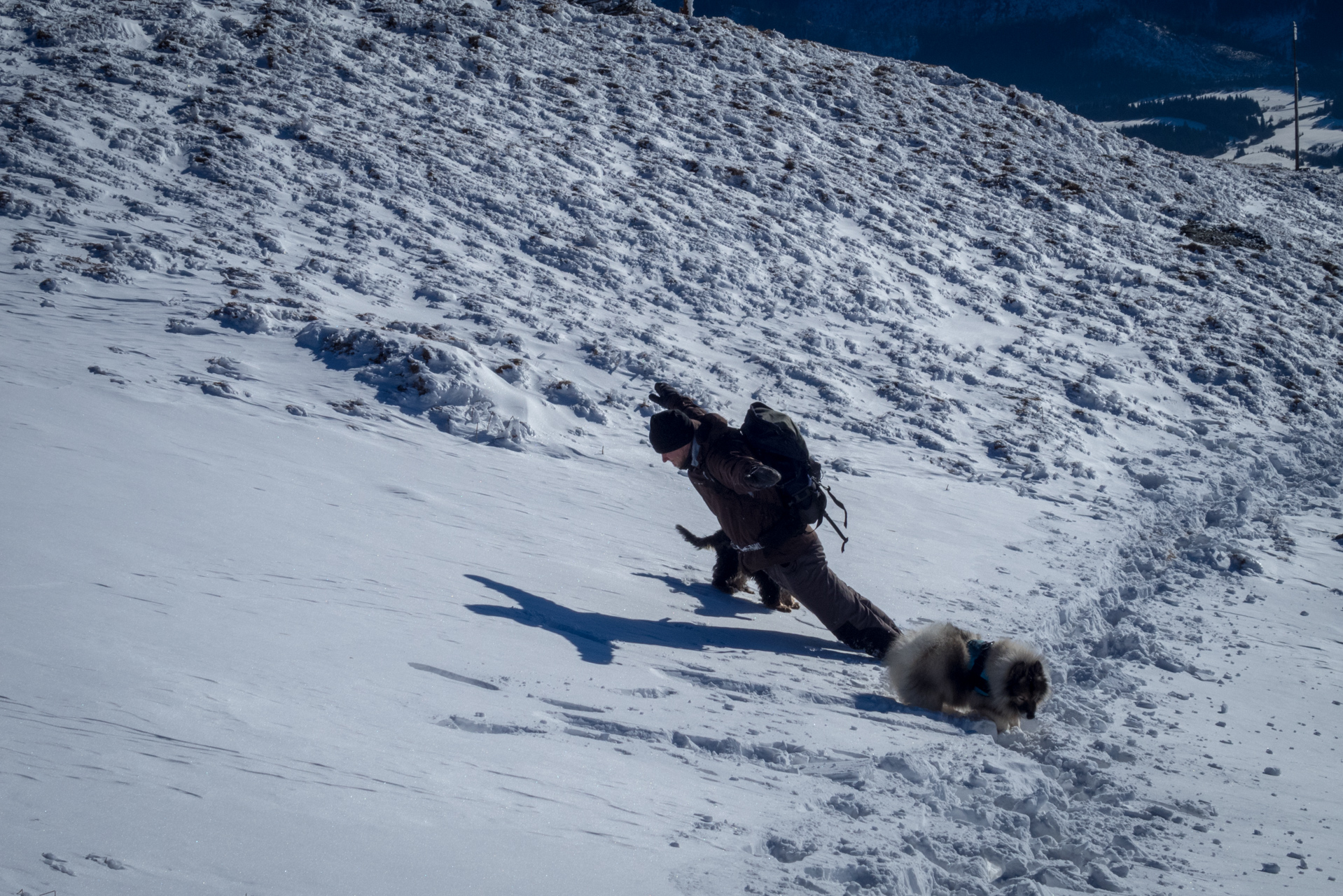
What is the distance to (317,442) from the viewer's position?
544cm

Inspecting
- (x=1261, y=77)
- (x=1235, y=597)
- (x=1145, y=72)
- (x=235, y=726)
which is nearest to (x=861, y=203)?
(x=1235, y=597)

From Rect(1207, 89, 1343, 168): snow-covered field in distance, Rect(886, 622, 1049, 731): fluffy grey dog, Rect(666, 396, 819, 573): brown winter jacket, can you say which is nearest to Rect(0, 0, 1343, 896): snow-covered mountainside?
Rect(886, 622, 1049, 731): fluffy grey dog

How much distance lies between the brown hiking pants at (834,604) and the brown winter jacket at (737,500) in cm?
6

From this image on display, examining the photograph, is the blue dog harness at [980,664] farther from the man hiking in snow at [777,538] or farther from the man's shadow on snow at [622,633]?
the man's shadow on snow at [622,633]

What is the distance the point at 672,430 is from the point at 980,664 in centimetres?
181

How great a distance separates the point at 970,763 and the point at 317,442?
170 inches

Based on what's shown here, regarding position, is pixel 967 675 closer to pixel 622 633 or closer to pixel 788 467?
pixel 788 467

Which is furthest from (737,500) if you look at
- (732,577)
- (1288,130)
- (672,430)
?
(1288,130)

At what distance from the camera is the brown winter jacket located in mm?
4172

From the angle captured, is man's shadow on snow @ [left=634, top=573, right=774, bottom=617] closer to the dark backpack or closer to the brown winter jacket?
the brown winter jacket

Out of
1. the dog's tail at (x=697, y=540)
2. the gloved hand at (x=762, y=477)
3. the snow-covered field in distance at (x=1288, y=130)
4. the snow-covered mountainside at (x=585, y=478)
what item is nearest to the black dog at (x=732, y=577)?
the dog's tail at (x=697, y=540)

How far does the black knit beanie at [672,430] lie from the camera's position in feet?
13.9

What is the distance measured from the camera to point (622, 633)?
4.00m

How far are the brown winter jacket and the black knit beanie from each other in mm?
49
